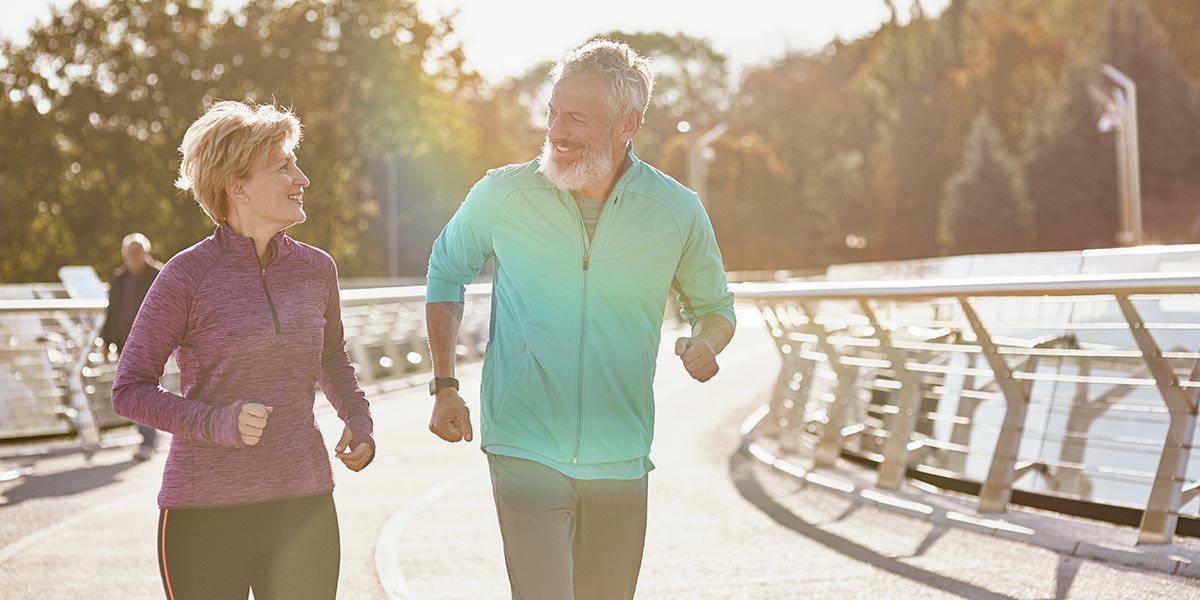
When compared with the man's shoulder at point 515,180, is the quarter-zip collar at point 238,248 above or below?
below

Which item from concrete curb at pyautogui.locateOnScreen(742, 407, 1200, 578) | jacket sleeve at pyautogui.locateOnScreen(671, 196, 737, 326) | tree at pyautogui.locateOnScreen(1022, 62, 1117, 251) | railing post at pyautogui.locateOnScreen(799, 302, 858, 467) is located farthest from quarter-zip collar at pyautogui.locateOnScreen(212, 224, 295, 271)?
tree at pyautogui.locateOnScreen(1022, 62, 1117, 251)

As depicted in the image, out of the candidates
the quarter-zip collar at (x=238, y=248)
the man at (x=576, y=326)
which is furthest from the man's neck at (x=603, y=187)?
the quarter-zip collar at (x=238, y=248)

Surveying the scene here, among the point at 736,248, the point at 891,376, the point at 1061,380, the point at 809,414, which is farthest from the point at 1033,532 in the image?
the point at 736,248

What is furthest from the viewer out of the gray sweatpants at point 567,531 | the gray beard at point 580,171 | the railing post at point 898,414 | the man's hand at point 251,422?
the railing post at point 898,414

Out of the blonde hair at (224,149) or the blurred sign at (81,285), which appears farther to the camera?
the blurred sign at (81,285)

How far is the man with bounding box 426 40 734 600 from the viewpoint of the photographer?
13.8ft

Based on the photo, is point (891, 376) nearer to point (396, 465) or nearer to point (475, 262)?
point (396, 465)

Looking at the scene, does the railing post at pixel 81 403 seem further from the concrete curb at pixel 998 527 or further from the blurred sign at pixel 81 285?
the blurred sign at pixel 81 285

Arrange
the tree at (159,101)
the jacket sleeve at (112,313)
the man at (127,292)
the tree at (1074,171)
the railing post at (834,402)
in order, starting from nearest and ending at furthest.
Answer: the railing post at (834,402) < the man at (127,292) < the jacket sleeve at (112,313) < the tree at (159,101) < the tree at (1074,171)

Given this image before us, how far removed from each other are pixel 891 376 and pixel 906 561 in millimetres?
4410

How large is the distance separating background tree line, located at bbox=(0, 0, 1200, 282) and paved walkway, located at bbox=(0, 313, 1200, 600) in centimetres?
545

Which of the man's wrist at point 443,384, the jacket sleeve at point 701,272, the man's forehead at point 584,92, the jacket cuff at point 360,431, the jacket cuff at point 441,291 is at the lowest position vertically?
the jacket cuff at point 360,431

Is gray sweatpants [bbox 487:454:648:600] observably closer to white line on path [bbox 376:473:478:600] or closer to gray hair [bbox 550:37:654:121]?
gray hair [bbox 550:37:654:121]

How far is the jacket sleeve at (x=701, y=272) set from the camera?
14.7 ft
